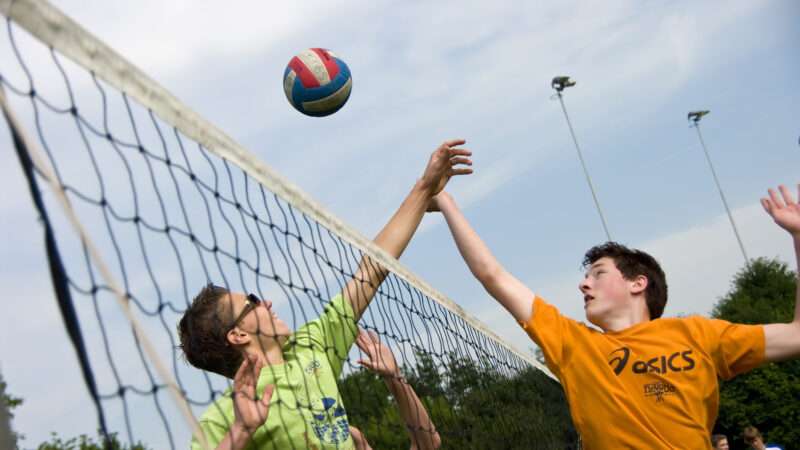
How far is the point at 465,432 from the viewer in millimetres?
5594

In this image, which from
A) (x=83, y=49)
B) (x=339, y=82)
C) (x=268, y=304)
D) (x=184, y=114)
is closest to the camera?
(x=83, y=49)

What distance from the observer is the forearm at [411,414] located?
13.5 ft

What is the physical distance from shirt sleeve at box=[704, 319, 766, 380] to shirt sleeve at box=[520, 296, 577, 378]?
64 centimetres

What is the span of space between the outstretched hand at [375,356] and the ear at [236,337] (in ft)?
2.03

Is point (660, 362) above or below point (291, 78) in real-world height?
below

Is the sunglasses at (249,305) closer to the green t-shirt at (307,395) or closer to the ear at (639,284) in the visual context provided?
the green t-shirt at (307,395)

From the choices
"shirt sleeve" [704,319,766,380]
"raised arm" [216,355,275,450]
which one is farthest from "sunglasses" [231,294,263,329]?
"shirt sleeve" [704,319,766,380]

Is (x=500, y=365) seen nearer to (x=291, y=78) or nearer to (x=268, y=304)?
(x=291, y=78)

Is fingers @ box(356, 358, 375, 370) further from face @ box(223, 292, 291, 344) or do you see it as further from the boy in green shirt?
face @ box(223, 292, 291, 344)

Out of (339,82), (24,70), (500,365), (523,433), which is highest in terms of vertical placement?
(339,82)

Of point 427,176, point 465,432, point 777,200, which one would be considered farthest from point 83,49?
point 465,432

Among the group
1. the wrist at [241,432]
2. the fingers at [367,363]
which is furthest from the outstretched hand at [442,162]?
the wrist at [241,432]

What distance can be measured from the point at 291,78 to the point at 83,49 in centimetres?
284

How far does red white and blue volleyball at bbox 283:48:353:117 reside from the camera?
17.7ft
